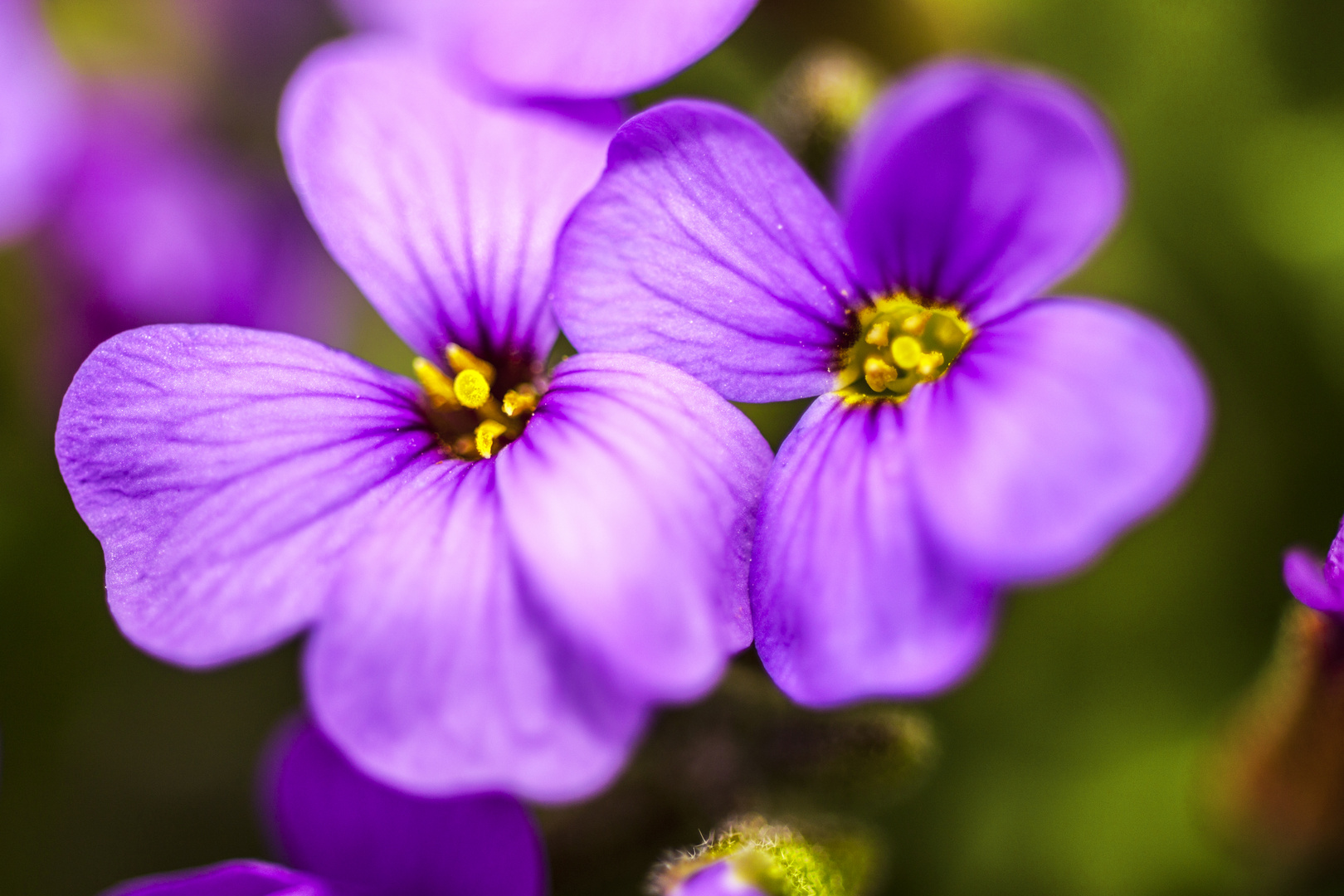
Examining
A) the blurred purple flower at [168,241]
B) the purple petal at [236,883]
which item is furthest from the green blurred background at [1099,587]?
the purple petal at [236,883]

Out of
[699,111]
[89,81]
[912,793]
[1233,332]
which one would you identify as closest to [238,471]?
[699,111]

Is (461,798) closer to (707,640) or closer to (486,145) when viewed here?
(707,640)

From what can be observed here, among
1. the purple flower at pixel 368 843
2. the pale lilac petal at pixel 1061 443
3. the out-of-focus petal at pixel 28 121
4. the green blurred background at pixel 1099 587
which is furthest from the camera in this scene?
the out-of-focus petal at pixel 28 121

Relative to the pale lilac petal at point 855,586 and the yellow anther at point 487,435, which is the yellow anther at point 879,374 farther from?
the yellow anther at point 487,435

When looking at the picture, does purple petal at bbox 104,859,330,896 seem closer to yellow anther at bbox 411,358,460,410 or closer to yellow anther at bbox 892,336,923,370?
yellow anther at bbox 411,358,460,410

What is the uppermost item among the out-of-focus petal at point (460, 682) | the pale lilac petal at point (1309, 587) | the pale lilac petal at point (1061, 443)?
the pale lilac petal at point (1061, 443)

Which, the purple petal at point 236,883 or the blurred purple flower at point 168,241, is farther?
the blurred purple flower at point 168,241

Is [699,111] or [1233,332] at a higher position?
[699,111]

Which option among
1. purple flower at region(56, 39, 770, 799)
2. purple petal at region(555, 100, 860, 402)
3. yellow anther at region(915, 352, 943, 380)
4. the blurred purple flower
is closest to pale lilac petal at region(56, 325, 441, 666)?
purple flower at region(56, 39, 770, 799)
